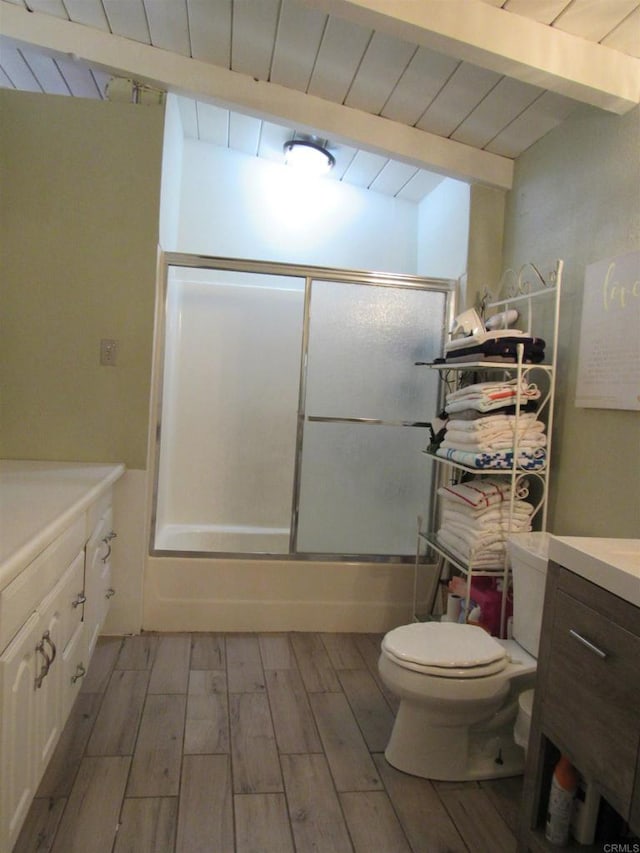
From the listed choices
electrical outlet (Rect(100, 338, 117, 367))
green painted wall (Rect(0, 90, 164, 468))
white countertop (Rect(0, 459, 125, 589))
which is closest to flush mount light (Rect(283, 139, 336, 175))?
green painted wall (Rect(0, 90, 164, 468))

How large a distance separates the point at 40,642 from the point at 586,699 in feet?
4.17

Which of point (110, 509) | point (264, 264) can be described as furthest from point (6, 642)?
point (264, 264)

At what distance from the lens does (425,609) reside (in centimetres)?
301

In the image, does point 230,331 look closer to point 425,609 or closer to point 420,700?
point 425,609

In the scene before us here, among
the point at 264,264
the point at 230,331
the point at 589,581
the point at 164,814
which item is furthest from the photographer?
the point at 230,331

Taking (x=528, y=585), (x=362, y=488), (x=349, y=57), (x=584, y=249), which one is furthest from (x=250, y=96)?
(x=528, y=585)

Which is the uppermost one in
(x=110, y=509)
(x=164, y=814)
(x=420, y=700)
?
(x=110, y=509)

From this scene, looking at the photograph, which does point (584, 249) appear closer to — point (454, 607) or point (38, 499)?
point (454, 607)

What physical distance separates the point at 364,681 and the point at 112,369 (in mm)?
1777

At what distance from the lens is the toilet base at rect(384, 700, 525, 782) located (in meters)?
1.85

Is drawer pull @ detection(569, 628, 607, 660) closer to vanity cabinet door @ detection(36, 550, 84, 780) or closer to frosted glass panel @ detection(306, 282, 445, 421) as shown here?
vanity cabinet door @ detection(36, 550, 84, 780)

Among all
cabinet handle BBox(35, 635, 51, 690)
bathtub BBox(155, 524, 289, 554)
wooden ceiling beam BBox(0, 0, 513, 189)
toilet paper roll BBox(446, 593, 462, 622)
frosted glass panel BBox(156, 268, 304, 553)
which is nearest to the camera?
cabinet handle BBox(35, 635, 51, 690)

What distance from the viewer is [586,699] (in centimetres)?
129

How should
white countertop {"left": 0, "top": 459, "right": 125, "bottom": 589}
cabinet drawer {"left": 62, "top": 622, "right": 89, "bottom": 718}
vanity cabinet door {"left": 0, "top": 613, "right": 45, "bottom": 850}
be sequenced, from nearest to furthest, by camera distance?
vanity cabinet door {"left": 0, "top": 613, "right": 45, "bottom": 850}, white countertop {"left": 0, "top": 459, "right": 125, "bottom": 589}, cabinet drawer {"left": 62, "top": 622, "right": 89, "bottom": 718}
